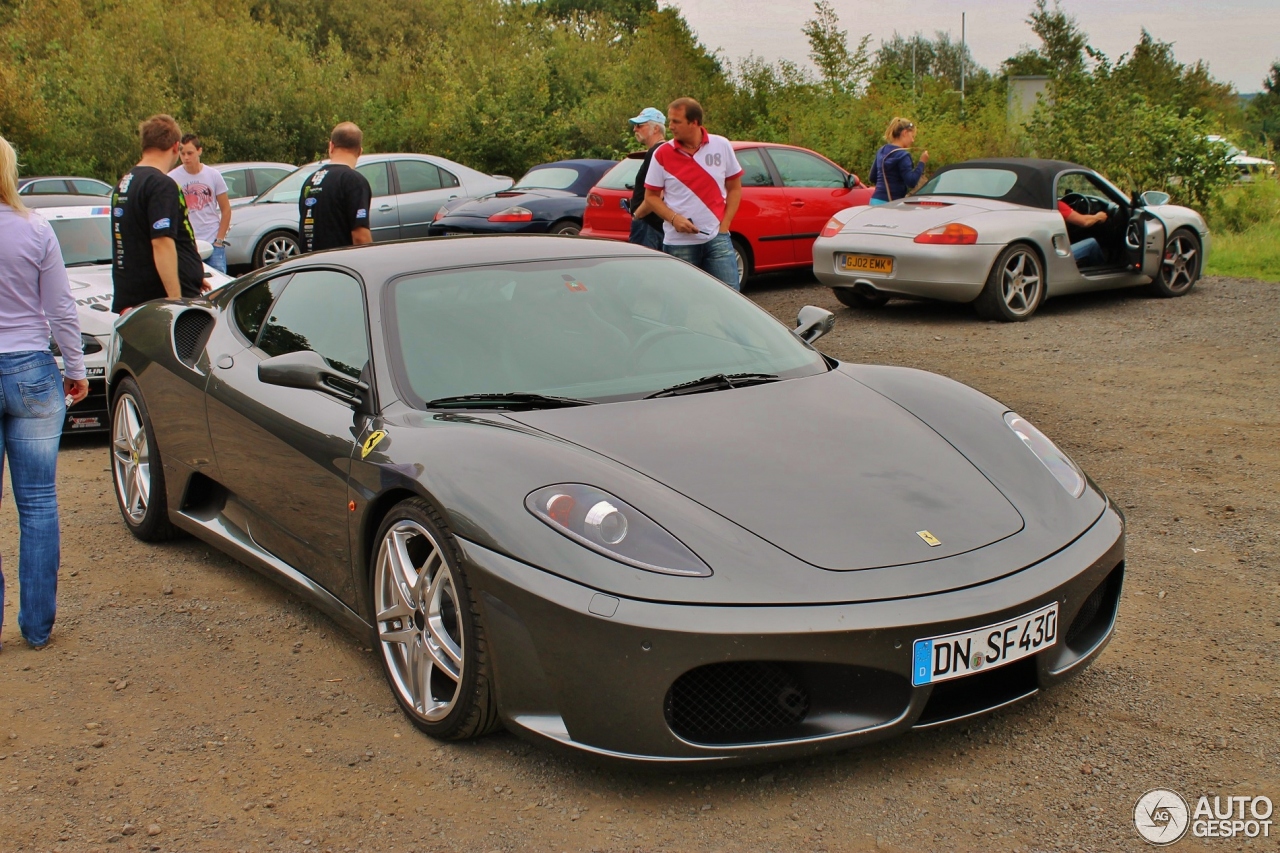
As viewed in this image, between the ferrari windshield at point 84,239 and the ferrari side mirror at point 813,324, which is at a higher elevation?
the ferrari side mirror at point 813,324

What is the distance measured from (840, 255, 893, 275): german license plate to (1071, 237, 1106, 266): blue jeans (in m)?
1.73

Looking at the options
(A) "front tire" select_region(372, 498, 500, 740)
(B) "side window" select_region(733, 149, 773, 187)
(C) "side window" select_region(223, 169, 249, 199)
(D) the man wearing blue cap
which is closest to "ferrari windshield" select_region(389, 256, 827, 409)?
(A) "front tire" select_region(372, 498, 500, 740)

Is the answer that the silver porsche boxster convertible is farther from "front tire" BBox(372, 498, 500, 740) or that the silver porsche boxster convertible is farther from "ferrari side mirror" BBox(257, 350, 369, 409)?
"front tire" BBox(372, 498, 500, 740)

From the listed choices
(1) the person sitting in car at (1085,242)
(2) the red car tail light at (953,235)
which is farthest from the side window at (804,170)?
(1) the person sitting in car at (1085,242)

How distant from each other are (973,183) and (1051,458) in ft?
23.6

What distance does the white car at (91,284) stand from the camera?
6.91 meters

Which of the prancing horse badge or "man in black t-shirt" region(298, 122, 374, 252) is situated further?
"man in black t-shirt" region(298, 122, 374, 252)

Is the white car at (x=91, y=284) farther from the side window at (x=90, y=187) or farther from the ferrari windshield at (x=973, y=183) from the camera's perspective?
the side window at (x=90, y=187)

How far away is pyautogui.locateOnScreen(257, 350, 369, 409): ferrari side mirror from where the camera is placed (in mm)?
3645

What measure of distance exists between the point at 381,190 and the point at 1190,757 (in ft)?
42.8

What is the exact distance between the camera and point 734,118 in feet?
71.8

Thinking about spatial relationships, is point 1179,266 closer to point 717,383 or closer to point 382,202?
point 717,383

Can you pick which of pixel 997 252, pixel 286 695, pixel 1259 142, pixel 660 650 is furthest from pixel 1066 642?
pixel 1259 142

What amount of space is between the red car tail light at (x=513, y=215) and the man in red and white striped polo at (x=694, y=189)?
5282 mm
